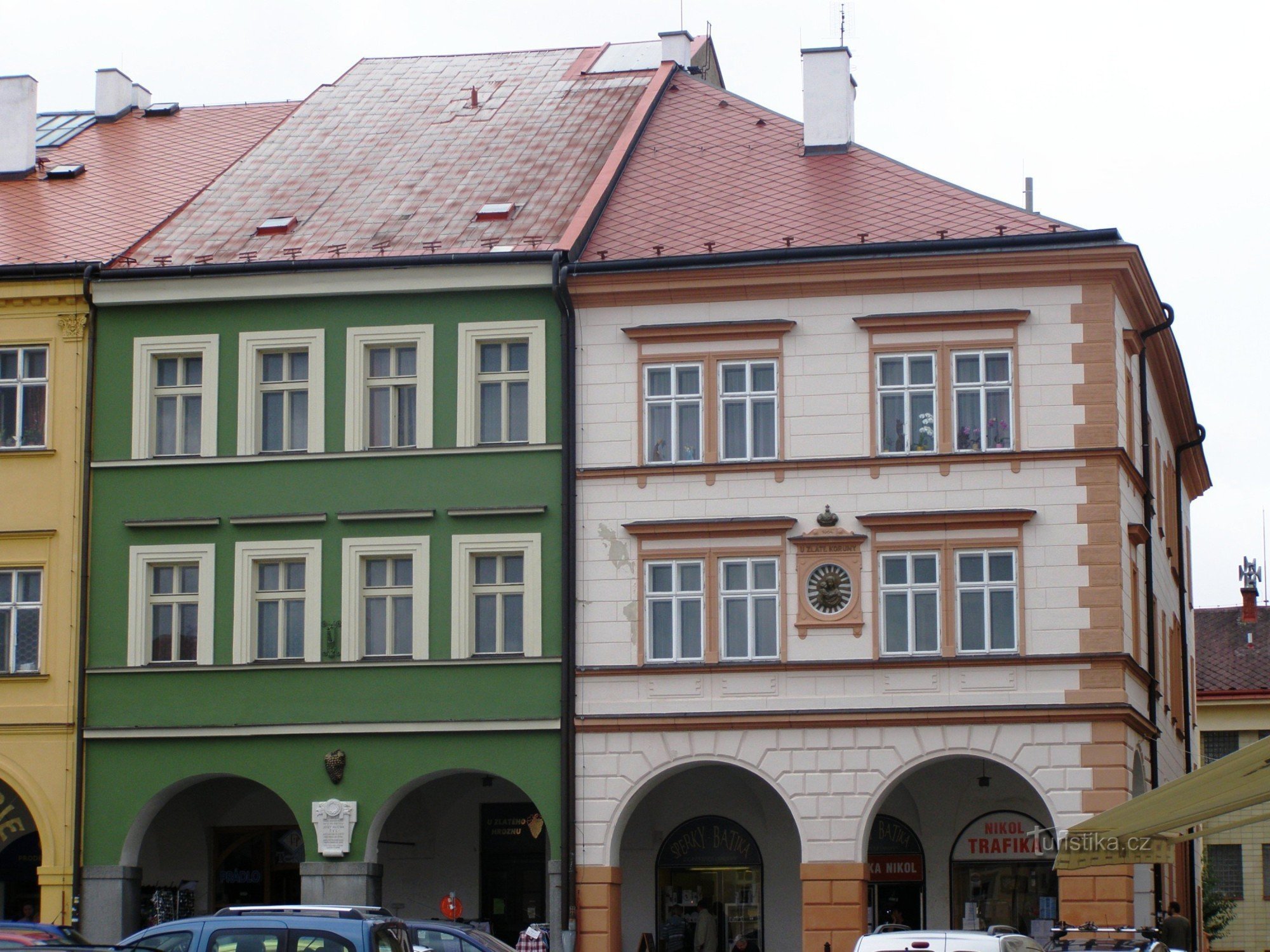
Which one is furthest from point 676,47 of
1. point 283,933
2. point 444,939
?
point 283,933

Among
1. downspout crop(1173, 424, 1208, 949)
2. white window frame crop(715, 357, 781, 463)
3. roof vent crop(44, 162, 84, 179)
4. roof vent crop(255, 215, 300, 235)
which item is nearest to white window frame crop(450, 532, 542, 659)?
white window frame crop(715, 357, 781, 463)

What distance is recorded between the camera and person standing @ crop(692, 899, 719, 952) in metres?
32.1

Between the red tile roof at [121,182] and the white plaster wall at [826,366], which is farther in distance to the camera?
the red tile roof at [121,182]

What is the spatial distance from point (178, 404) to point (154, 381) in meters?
0.51

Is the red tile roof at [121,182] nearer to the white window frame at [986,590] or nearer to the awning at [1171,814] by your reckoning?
the white window frame at [986,590]

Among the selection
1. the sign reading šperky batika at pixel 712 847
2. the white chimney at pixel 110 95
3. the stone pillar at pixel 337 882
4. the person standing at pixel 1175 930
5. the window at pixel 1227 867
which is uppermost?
the white chimney at pixel 110 95

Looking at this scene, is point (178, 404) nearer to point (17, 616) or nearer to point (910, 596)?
point (17, 616)

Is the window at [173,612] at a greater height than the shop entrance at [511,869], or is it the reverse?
the window at [173,612]

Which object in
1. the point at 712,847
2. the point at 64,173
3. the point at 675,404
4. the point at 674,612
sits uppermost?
the point at 64,173

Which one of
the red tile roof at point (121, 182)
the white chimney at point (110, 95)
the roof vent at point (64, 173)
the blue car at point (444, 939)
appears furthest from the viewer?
the white chimney at point (110, 95)

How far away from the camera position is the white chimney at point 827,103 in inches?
1373

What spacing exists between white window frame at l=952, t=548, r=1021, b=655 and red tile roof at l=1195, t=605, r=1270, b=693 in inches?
1319

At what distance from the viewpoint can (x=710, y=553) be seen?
30.2m

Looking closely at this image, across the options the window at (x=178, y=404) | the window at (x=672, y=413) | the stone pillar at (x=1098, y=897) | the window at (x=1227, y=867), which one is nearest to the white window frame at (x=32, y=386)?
the window at (x=178, y=404)
